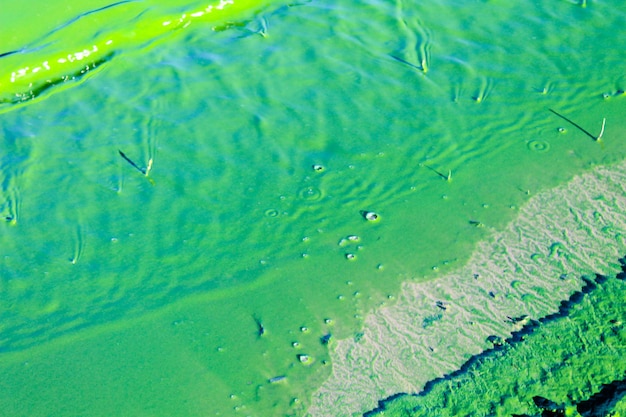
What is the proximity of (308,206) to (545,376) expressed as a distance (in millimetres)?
1417

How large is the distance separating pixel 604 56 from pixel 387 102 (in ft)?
4.89

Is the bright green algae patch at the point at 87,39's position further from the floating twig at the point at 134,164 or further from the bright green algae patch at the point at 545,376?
the bright green algae patch at the point at 545,376

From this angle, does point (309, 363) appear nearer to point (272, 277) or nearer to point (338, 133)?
point (272, 277)

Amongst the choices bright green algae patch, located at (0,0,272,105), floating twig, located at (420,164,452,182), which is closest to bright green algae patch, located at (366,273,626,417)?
floating twig, located at (420,164,452,182)

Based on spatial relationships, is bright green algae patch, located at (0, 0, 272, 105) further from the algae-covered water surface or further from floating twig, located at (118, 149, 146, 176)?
floating twig, located at (118, 149, 146, 176)

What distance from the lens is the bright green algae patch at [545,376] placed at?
2.59 m

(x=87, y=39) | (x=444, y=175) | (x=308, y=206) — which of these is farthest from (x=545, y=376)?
(x=87, y=39)

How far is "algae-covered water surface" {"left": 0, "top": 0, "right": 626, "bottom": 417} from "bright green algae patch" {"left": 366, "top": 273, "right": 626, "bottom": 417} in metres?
0.01

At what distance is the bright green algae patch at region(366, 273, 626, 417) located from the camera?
259 centimetres

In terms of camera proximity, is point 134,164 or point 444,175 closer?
point 444,175

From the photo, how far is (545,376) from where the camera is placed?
2680 mm

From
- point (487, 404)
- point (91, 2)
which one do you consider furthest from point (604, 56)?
point (91, 2)

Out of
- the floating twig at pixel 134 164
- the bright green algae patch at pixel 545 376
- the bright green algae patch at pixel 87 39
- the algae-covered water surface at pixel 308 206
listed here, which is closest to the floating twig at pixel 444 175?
the algae-covered water surface at pixel 308 206

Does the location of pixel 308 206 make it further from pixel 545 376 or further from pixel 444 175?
pixel 545 376
